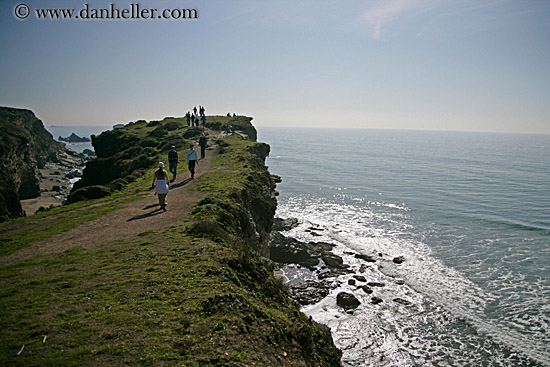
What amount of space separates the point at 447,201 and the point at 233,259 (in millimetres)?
57960

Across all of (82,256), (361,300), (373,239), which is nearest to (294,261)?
(361,300)

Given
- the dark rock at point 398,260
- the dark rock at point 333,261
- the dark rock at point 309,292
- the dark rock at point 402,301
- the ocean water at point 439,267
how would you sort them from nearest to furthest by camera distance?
the ocean water at point 439,267 < the dark rock at point 402,301 < the dark rock at point 309,292 < the dark rock at point 333,261 < the dark rock at point 398,260

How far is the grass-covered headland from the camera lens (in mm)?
6574

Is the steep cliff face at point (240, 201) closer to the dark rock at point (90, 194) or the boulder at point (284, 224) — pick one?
the dark rock at point (90, 194)

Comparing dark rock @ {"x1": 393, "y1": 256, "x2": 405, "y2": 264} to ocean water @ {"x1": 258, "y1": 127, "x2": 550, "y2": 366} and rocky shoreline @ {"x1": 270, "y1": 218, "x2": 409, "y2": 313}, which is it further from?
ocean water @ {"x1": 258, "y1": 127, "x2": 550, "y2": 366}

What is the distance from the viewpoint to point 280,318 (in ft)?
31.9

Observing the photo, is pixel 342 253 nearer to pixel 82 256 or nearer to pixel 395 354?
pixel 395 354

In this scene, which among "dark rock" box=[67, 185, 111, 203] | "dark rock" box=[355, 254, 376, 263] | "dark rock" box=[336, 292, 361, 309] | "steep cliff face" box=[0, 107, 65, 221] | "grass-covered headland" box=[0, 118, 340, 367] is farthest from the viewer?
"steep cliff face" box=[0, 107, 65, 221]

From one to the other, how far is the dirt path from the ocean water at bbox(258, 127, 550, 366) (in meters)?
14.7

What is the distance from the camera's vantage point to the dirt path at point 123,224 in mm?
12328

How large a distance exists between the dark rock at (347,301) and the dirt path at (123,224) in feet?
52.0

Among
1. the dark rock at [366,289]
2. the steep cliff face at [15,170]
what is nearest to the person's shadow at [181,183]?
the dark rock at [366,289]

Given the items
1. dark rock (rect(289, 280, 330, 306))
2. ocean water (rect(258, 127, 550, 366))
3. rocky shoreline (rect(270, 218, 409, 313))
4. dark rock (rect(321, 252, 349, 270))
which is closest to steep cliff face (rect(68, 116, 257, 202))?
rocky shoreline (rect(270, 218, 409, 313))

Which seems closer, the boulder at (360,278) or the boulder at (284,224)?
the boulder at (360,278)
